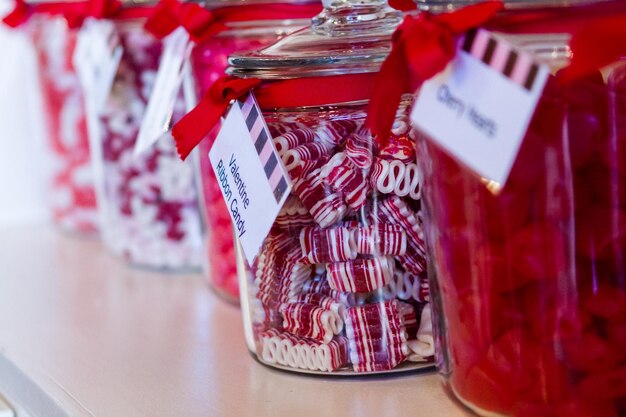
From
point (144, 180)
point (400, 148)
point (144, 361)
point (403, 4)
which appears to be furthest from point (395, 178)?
point (144, 180)

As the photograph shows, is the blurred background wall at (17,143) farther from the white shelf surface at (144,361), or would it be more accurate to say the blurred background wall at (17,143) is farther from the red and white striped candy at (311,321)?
the red and white striped candy at (311,321)

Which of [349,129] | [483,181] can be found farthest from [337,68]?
[483,181]

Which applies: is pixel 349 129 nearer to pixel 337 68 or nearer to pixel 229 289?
pixel 337 68

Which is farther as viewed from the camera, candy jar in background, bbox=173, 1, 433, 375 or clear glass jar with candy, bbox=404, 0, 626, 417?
candy jar in background, bbox=173, 1, 433, 375

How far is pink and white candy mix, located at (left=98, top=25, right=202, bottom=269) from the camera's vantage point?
1.04 m

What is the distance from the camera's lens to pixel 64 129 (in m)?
1.30

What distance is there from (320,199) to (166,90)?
30cm

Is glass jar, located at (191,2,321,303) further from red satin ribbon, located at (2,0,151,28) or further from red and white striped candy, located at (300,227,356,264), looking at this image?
red and white striped candy, located at (300,227,356,264)

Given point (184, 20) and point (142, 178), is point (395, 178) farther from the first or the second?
point (142, 178)

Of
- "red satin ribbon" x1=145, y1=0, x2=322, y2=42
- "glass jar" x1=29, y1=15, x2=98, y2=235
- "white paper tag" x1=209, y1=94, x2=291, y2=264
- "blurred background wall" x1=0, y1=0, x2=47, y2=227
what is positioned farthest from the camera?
"blurred background wall" x1=0, y1=0, x2=47, y2=227

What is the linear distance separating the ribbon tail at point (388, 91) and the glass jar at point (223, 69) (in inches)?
11.0

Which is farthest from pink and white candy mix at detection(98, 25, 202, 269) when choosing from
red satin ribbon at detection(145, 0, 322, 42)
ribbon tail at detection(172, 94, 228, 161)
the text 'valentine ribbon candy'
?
the text 'valentine ribbon candy'

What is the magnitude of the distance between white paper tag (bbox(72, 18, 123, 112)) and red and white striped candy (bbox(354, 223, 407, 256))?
45 cm

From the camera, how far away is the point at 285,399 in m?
0.71
